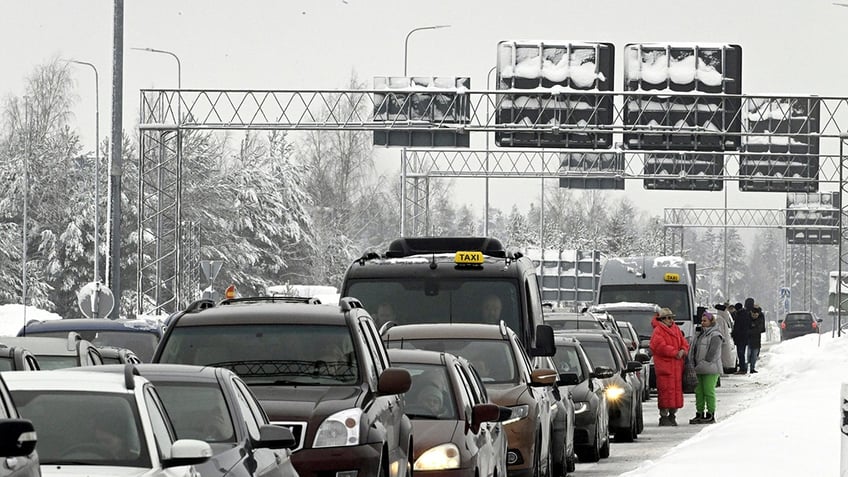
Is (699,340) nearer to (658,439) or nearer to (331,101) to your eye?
(658,439)

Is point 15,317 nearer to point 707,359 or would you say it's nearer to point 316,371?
point 707,359

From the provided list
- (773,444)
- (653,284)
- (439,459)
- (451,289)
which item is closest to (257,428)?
(439,459)

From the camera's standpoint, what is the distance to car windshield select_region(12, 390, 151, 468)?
26.5 feet

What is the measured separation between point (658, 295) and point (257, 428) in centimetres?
3371

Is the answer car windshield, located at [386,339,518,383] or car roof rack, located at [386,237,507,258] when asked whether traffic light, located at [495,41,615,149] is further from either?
car windshield, located at [386,339,518,383]

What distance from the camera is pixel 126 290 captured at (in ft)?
299

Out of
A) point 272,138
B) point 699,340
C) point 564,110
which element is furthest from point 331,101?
point 699,340

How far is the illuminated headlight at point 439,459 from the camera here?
1293 centimetres

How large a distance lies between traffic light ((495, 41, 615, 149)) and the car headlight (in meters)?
38.1

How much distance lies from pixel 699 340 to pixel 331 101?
261 ft

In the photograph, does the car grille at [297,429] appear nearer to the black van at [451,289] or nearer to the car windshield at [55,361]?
the car windshield at [55,361]

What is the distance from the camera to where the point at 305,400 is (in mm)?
11570

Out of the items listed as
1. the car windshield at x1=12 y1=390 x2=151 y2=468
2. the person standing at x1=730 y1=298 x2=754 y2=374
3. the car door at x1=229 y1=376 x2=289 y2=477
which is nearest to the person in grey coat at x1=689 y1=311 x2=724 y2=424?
the car door at x1=229 y1=376 x2=289 y2=477

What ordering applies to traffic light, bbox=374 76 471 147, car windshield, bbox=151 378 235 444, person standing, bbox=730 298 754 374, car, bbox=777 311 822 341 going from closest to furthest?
car windshield, bbox=151 378 235 444 < person standing, bbox=730 298 754 374 < traffic light, bbox=374 76 471 147 < car, bbox=777 311 822 341
